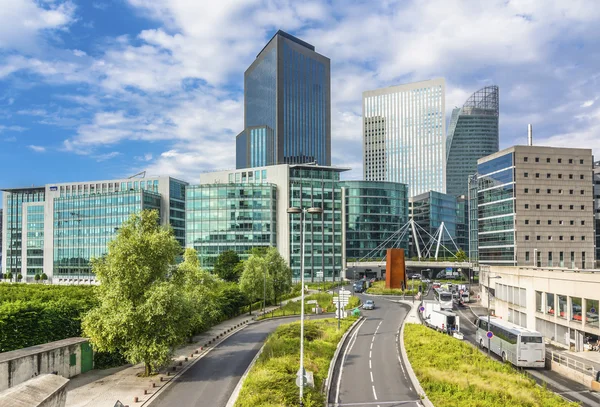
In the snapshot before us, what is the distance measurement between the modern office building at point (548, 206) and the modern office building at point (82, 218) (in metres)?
97.0

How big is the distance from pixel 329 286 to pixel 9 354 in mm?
88450

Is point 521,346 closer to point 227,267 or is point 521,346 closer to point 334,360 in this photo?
point 334,360

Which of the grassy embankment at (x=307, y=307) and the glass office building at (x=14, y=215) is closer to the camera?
the grassy embankment at (x=307, y=307)

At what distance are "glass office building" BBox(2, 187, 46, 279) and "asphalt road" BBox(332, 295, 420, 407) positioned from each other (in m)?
163

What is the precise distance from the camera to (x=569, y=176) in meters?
104

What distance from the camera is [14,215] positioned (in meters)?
182

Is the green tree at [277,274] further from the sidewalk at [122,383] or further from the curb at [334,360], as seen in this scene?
the sidewalk at [122,383]

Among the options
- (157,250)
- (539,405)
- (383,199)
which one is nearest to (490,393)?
(539,405)

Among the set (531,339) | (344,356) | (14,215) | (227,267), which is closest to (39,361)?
(344,356)

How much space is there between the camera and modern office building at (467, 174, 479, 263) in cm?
12925

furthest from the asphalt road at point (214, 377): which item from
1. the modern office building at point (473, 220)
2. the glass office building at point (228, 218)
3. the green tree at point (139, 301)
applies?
the modern office building at point (473, 220)

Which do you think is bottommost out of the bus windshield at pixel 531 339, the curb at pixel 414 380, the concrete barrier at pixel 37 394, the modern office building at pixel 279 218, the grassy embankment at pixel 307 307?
the grassy embankment at pixel 307 307

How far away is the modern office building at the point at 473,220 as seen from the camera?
129 meters

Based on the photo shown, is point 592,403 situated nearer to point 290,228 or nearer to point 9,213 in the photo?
point 290,228
